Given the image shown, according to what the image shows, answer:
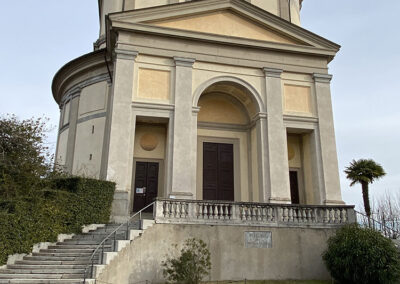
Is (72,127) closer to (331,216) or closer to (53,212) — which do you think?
(53,212)

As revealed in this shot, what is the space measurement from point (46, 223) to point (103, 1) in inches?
742

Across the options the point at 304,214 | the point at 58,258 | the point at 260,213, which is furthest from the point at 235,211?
the point at 58,258

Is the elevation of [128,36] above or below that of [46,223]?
above

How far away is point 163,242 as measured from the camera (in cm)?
1095

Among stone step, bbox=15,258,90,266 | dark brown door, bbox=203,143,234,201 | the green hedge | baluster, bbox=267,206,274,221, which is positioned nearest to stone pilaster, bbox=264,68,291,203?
dark brown door, bbox=203,143,234,201

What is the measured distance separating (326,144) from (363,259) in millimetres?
7120

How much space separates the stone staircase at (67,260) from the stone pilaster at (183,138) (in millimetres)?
3224

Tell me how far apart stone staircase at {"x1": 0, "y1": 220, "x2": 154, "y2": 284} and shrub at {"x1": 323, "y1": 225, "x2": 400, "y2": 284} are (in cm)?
552

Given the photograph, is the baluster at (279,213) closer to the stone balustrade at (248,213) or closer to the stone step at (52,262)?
the stone balustrade at (248,213)

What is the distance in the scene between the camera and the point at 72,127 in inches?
772

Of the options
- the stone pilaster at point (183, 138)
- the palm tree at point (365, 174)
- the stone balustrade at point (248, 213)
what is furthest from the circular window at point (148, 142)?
the palm tree at point (365, 174)

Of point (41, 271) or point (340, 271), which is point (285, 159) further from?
point (41, 271)

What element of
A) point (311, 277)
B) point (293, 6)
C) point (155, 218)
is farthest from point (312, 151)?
point (293, 6)

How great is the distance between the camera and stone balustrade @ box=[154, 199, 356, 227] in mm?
11414
